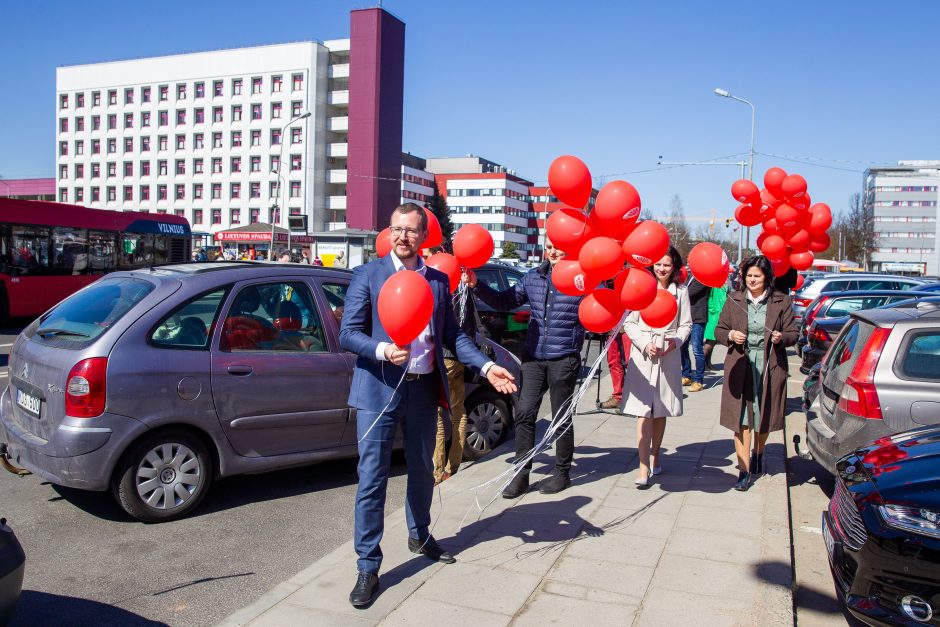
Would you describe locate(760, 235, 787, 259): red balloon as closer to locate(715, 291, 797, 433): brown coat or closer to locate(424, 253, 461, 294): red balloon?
locate(715, 291, 797, 433): brown coat

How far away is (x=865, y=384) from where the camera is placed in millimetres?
5250

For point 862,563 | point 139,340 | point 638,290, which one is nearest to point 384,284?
point 638,290

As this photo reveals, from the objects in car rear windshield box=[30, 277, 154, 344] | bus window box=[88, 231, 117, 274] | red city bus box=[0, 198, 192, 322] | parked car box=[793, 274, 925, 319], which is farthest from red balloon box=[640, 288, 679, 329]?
bus window box=[88, 231, 117, 274]

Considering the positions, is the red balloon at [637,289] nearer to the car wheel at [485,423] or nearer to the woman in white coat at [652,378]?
the woman in white coat at [652,378]

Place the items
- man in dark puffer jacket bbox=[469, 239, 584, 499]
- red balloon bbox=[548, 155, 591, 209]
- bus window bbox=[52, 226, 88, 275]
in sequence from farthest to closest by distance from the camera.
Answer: bus window bbox=[52, 226, 88, 275] < man in dark puffer jacket bbox=[469, 239, 584, 499] < red balloon bbox=[548, 155, 591, 209]

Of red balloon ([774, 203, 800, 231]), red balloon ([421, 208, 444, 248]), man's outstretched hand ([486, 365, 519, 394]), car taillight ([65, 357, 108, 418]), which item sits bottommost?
car taillight ([65, 357, 108, 418])

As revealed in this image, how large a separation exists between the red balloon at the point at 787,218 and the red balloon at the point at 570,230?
3.09 metres

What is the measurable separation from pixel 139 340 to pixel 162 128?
8012cm

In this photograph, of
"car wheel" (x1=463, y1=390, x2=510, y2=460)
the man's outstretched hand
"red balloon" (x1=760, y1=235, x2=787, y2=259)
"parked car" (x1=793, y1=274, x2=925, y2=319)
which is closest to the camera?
the man's outstretched hand

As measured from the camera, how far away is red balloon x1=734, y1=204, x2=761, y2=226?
7.37m

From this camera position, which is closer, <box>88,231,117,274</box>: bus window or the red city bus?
the red city bus

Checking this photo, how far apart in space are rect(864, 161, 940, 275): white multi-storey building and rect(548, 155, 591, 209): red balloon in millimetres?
113525

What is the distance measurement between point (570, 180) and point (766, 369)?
255 centimetres

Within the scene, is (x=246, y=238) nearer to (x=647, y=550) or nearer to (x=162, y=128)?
(x=162, y=128)
